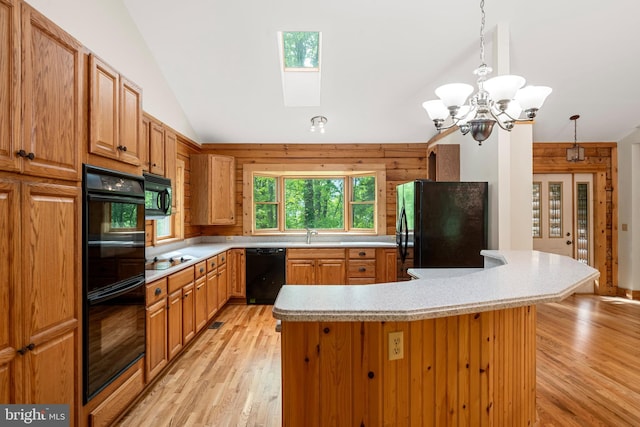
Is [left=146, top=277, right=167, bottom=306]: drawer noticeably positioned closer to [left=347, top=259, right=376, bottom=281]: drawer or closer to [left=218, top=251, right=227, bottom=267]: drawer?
[left=218, top=251, right=227, bottom=267]: drawer

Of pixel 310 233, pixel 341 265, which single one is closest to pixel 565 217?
pixel 341 265

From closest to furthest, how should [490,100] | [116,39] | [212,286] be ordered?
[490,100], [116,39], [212,286]

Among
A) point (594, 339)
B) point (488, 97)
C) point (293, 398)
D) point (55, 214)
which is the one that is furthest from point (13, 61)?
point (594, 339)

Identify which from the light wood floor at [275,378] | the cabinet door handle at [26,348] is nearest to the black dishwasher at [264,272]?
the light wood floor at [275,378]

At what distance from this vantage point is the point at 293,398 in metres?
1.27

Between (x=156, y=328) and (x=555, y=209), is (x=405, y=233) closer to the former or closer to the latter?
(x=156, y=328)

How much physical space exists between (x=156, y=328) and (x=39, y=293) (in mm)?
1123

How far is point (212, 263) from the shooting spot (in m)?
3.62

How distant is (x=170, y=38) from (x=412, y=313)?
3.33 metres

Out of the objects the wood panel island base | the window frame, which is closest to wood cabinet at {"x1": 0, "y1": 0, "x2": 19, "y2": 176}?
the wood panel island base

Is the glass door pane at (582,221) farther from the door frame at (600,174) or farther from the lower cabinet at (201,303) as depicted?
the lower cabinet at (201,303)

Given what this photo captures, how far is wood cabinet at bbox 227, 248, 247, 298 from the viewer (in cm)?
439

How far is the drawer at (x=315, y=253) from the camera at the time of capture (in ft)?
14.6

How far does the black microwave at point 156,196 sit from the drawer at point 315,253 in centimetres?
191
